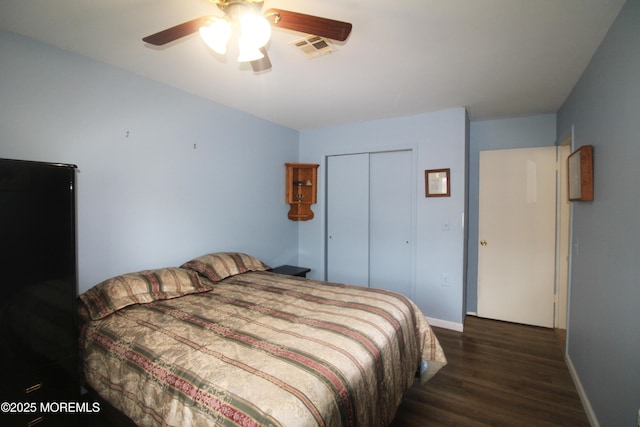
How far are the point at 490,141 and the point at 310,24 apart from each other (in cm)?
320

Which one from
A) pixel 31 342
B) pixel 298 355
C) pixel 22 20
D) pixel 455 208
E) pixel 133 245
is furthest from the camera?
pixel 455 208

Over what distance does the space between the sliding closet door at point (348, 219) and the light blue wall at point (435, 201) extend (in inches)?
13.1

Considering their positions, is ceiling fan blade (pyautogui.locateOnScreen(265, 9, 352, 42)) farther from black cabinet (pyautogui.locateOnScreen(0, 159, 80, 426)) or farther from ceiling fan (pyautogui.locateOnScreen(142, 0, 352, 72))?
black cabinet (pyautogui.locateOnScreen(0, 159, 80, 426))

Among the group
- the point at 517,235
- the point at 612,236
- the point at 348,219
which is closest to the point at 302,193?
the point at 348,219

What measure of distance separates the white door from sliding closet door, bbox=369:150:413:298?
946 millimetres

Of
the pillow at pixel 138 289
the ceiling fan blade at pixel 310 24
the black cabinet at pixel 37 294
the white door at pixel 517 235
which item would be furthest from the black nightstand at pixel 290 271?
the ceiling fan blade at pixel 310 24

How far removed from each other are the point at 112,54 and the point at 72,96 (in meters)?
0.40

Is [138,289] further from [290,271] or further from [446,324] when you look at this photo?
[446,324]

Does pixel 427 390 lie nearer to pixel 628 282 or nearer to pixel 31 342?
pixel 628 282

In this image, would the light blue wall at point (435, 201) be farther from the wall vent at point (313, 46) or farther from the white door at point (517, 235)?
the wall vent at point (313, 46)

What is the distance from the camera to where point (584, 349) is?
6.71 ft

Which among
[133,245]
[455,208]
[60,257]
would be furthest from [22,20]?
[455,208]

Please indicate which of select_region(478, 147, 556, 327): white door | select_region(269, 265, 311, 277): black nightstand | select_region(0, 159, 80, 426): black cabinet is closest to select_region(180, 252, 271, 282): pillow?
select_region(269, 265, 311, 277): black nightstand

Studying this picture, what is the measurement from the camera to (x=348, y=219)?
3916 mm
